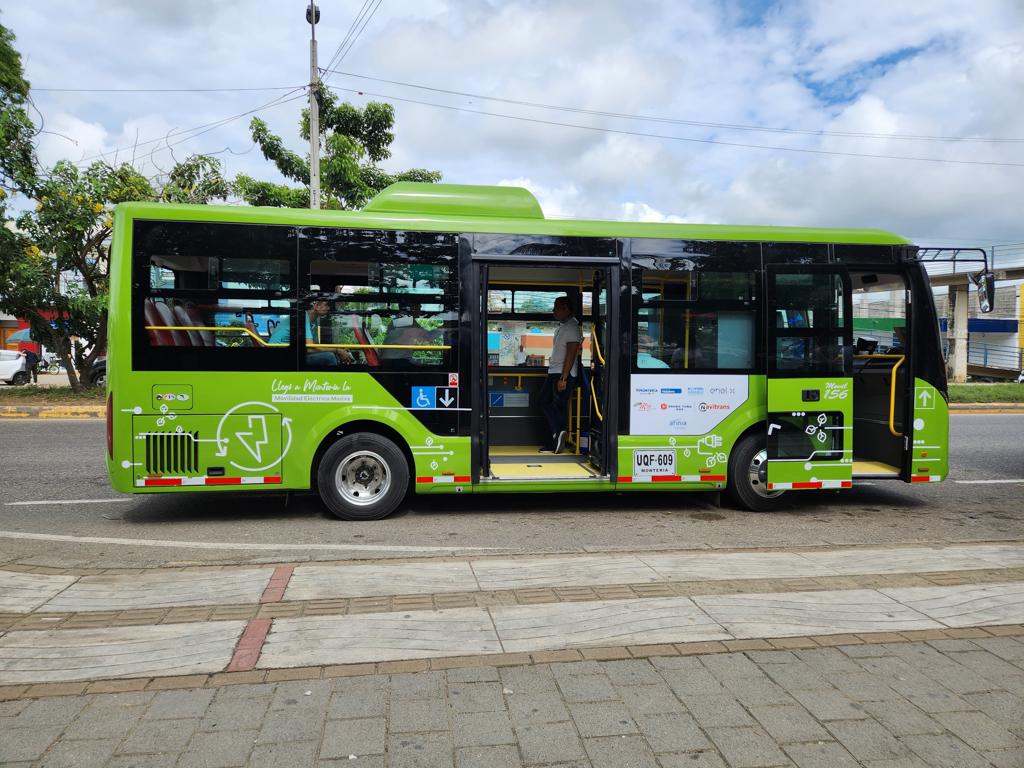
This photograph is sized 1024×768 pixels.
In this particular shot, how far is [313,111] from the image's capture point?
18.1 metres

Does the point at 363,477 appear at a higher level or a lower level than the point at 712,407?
lower

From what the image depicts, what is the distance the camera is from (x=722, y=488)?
809 centimetres

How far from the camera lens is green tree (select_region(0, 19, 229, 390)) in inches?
683

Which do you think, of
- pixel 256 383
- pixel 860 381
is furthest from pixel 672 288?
pixel 256 383

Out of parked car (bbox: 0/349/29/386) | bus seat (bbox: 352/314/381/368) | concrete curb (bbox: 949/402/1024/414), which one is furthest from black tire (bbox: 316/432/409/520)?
parked car (bbox: 0/349/29/386)

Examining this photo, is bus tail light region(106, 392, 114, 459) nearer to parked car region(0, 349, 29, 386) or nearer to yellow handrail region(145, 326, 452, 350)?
yellow handrail region(145, 326, 452, 350)

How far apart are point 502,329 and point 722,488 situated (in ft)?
11.1

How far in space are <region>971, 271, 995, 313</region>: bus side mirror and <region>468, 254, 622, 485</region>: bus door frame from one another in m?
3.61

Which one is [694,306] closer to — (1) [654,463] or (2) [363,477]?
(1) [654,463]

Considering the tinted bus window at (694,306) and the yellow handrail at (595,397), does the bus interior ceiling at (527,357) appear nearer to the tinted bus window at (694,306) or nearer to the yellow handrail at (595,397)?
the yellow handrail at (595,397)

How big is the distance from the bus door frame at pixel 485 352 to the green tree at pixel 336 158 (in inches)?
536

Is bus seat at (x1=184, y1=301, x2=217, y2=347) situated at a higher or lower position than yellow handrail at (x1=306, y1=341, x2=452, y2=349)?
higher

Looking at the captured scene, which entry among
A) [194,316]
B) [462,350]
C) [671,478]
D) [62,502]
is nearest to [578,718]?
[462,350]

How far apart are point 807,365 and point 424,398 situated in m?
3.77
